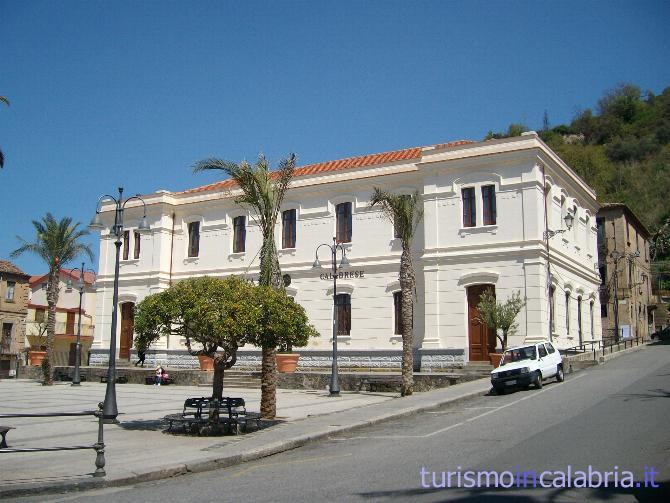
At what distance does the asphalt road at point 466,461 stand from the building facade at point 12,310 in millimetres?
49160

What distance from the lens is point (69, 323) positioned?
64.1 metres

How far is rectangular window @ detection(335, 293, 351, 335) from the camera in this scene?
1288 inches

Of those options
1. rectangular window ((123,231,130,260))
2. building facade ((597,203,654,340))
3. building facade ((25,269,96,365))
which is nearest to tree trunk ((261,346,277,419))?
rectangular window ((123,231,130,260))

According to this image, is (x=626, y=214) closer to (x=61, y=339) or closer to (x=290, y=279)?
(x=290, y=279)

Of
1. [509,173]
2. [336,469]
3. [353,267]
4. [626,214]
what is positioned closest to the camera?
[336,469]

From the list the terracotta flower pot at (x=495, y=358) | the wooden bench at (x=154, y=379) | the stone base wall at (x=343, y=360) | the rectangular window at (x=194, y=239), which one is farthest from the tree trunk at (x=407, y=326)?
the rectangular window at (x=194, y=239)

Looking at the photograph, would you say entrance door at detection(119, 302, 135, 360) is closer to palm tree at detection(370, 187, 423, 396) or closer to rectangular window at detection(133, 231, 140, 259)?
rectangular window at detection(133, 231, 140, 259)

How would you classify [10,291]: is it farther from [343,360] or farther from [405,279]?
[405,279]

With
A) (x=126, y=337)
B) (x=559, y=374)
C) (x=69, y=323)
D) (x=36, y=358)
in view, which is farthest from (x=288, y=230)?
(x=69, y=323)

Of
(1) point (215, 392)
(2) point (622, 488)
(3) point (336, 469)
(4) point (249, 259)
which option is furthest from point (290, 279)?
(2) point (622, 488)

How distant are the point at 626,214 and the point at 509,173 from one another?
27.3 meters

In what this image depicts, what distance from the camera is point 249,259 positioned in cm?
3628

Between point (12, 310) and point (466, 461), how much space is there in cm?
5511

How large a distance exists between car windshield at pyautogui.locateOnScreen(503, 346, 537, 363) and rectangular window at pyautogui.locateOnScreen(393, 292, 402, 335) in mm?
9631
